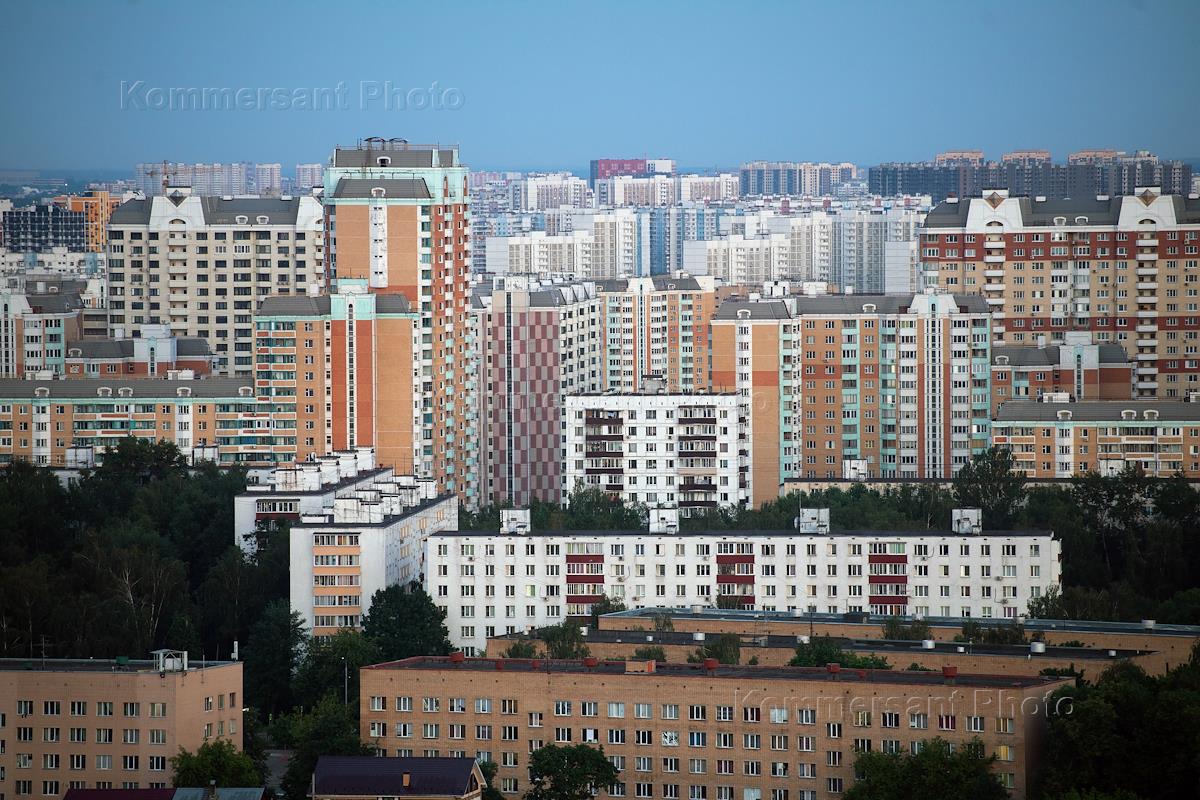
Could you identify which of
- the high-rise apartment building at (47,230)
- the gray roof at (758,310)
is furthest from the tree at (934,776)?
the high-rise apartment building at (47,230)

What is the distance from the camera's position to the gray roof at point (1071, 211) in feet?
178

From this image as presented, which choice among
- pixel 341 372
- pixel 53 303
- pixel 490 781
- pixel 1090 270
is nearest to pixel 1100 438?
pixel 1090 270

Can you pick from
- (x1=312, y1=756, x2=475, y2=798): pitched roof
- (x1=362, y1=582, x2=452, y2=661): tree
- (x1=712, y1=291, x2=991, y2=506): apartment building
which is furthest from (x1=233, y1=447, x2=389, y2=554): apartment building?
(x1=712, y1=291, x2=991, y2=506): apartment building

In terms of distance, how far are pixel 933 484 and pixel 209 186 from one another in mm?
34646

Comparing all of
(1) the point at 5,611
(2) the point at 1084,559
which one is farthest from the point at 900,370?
(1) the point at 5,611

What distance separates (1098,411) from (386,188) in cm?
1232

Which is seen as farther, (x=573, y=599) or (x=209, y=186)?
(x=209, y=186)

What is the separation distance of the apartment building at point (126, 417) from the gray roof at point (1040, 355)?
561 inches

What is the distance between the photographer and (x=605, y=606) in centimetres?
3356

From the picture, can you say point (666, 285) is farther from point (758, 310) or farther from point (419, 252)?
point (419, 252)

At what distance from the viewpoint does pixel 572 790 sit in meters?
25.5

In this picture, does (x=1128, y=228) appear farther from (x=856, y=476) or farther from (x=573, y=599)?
(x=573, y=599)

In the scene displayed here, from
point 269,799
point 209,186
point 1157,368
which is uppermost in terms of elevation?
point 209,186

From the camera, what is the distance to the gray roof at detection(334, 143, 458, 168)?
45250mm
